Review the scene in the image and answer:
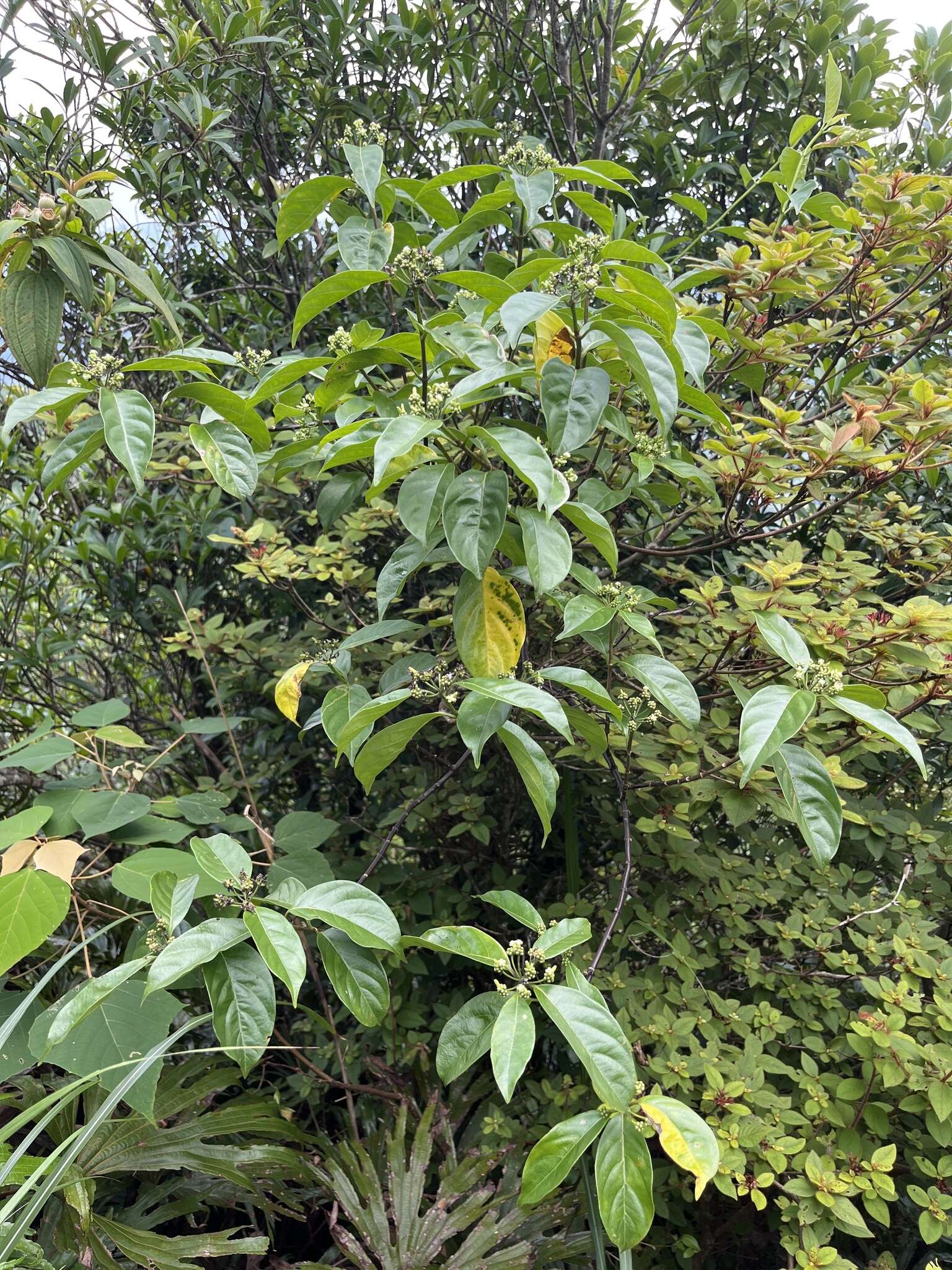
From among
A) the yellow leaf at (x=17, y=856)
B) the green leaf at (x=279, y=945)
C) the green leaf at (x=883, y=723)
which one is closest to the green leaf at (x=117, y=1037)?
the yellow leaf at (x=17, y=856)

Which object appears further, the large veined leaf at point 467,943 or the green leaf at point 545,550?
the green leaf at point 545,550

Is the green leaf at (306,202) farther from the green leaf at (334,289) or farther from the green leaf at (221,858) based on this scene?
the green leaf at (221,858)

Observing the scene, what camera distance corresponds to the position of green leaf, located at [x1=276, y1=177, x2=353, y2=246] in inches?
47.6

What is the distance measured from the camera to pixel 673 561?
6.51ft

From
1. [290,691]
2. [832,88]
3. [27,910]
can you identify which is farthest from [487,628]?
[832,88]

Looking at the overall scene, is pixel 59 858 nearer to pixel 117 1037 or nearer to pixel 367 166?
pixel 117 1037

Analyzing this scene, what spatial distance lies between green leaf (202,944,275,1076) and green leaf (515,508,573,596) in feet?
1.90

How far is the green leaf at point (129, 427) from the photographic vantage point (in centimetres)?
105

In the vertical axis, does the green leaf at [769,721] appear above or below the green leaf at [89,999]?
above

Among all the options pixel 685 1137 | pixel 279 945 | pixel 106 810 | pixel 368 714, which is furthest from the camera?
pixel 106 810

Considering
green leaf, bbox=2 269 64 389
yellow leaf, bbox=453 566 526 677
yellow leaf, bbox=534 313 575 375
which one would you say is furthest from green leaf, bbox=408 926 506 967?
green leaf, bbox=2 269 64 389

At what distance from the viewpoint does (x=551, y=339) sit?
1.20 metres

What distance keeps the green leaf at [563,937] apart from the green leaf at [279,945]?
0.27 metres

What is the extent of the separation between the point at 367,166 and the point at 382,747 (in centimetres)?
87
